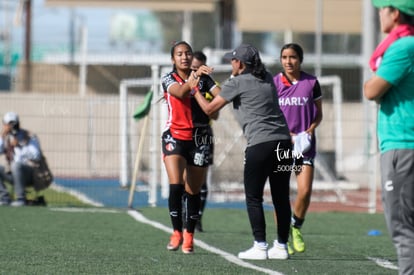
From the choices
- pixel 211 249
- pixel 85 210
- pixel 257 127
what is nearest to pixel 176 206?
pixel 211 249

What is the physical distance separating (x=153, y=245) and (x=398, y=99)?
528 centimetres

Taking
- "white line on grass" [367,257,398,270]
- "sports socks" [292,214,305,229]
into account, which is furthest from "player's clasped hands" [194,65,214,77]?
"white line on grass" [367,257,398,270]

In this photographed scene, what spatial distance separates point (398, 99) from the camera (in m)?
6.64

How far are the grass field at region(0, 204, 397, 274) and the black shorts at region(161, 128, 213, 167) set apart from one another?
901mm

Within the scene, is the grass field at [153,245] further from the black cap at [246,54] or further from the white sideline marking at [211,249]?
the black cap at [246,54]

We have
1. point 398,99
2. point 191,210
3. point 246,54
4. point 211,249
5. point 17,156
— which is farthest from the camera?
point 17,156

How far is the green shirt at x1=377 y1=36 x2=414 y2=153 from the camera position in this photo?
21.3 feet

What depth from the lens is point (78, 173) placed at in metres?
22.4

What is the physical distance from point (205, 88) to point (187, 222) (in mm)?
1332

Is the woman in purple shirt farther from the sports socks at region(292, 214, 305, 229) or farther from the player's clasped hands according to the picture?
the player's clasped hands

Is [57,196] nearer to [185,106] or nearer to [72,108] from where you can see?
[72,108]

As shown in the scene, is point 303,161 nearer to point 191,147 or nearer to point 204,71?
point 191,147

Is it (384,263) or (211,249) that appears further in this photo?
(211,249)

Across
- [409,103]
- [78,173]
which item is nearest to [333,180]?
[78,173]
